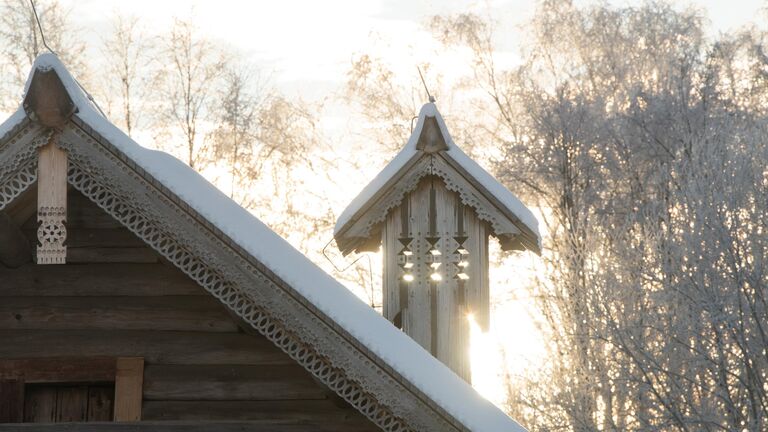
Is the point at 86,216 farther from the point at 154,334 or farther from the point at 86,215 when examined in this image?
the point at 154,334

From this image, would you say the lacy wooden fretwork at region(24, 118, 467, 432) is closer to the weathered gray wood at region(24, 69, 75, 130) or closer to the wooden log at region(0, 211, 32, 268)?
the weathered gray wood at region(24, 69, 75, 130)

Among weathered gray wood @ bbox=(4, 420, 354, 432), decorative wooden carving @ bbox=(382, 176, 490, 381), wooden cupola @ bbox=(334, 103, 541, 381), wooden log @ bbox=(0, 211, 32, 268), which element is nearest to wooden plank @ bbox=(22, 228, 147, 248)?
wooden log @ bbox=(0, 211, 32, 268)

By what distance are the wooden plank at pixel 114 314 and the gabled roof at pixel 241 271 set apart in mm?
621

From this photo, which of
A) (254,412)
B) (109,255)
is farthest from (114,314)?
(254,412)

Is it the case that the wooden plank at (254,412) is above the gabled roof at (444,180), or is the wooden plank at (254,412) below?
below

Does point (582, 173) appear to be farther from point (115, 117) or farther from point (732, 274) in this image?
point (115, 117)

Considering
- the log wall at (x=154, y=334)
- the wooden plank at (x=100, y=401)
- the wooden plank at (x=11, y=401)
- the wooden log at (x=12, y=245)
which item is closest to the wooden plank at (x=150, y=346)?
the log wall at (x=154, y=334)

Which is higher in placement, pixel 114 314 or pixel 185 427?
pixel 114 314

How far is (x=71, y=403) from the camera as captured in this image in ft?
20.9

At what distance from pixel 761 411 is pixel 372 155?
1115cm

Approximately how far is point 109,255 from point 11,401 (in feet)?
3.00

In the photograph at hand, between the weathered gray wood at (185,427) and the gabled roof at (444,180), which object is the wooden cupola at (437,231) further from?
the weathered gray wood at (185,427)

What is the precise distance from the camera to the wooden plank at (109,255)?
6.36 meters

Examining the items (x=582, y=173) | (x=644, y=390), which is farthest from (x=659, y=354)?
(x=582, y=173)
